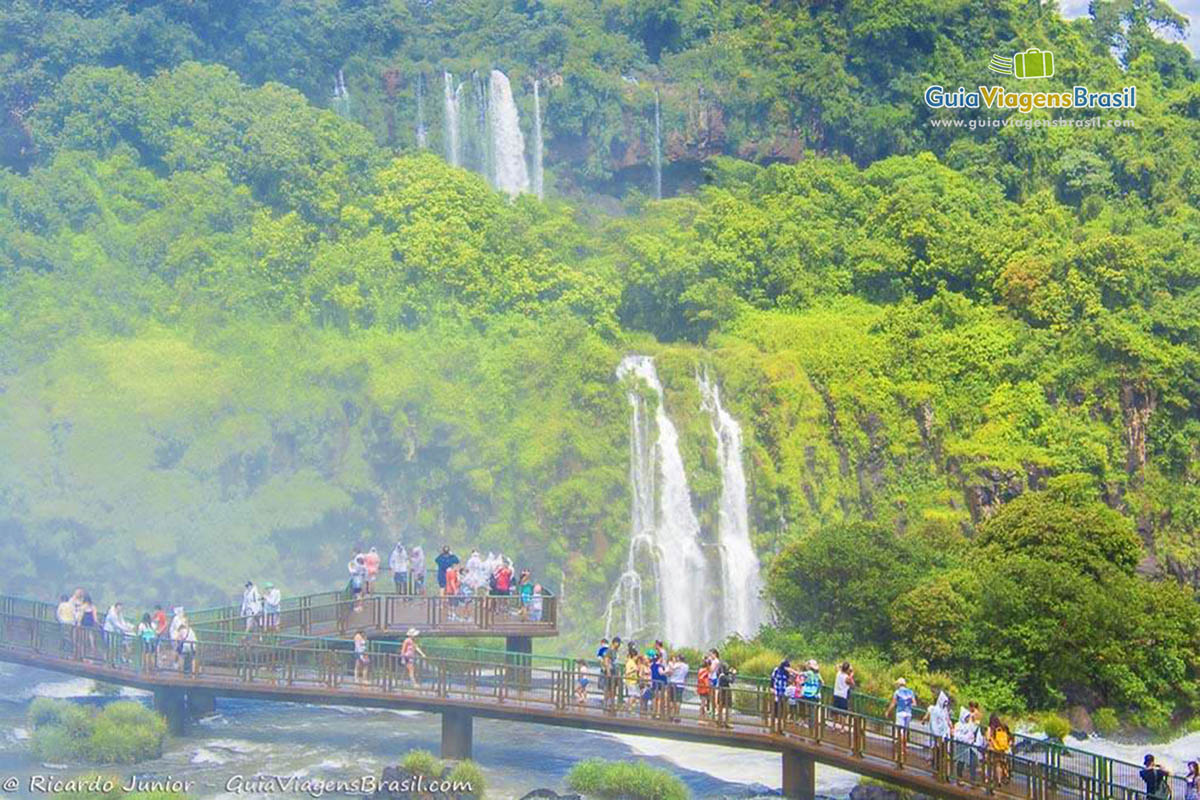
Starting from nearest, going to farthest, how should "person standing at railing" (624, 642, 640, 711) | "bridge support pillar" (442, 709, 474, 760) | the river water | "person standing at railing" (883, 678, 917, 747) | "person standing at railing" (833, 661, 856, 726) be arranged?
"person standing at railing" (883, 678, 917, 747), "person standing at railing" (833, 661, 856, 726), "person standing at railing" (624, 642, 640, 711), the river water, "bridge support pillar" (442, 709, 474, 760)

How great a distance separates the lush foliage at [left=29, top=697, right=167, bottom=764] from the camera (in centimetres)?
4659

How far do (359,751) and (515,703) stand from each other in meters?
4.55

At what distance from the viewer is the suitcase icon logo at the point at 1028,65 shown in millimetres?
82688

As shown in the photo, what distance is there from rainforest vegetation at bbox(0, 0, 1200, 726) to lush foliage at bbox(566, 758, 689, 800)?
10.1 meters

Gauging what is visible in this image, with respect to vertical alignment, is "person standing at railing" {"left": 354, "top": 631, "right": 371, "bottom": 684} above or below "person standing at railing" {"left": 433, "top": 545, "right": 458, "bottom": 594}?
below

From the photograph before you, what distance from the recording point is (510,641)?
173 feet

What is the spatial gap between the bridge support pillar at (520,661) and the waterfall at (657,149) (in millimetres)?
34173

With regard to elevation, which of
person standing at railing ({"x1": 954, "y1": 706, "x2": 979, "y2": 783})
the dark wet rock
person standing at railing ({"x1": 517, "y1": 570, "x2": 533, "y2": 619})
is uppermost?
person standing at railing ({"x1": 517, "y1": 570, "x2": 533, "y2": 619})

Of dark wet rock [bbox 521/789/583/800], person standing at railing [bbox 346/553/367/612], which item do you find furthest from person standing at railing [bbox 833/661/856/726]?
person standing at railing [bbox 346/553/367/612]

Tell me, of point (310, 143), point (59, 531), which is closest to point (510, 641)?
point (59, 531)

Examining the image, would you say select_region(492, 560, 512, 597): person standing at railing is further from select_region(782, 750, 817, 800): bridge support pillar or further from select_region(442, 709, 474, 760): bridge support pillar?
select_region(782, 750, 817, 800): bridge support pillar

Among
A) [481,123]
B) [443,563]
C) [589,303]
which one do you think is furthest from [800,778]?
[481,123]

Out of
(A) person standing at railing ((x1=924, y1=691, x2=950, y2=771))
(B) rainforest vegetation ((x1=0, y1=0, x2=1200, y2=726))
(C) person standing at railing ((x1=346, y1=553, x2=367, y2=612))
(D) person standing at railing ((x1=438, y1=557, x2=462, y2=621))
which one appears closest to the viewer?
(A) person standing at railing ((x1=924, y1=691, x2=950, y2=771))

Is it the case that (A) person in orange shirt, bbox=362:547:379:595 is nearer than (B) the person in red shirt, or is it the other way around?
(B) the person in red shirt
